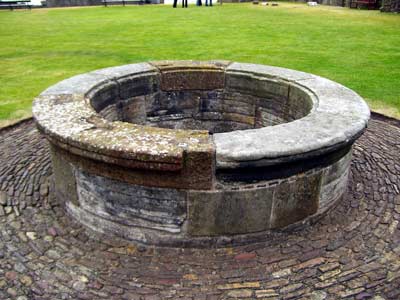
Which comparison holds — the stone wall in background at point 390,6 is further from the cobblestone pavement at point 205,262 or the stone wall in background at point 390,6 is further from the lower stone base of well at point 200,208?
the lower stone base of well at point 200,208

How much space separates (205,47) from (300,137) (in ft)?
36.7

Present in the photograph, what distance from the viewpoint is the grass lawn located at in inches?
385

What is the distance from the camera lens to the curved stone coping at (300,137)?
3.54 m

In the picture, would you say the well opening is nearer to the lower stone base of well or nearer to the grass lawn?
the lower stone base of well

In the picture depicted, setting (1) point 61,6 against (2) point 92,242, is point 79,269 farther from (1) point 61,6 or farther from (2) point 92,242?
(1) point 61,6

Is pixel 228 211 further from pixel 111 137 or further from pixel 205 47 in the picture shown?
pixel 205 47

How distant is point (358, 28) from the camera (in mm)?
19312

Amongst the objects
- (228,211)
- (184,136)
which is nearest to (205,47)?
(184,136)

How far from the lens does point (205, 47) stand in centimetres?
1439

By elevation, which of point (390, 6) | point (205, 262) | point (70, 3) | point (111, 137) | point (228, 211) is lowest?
point (205, 262)

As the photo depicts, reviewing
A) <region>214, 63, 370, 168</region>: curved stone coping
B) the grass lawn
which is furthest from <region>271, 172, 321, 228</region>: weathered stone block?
the grass lawn

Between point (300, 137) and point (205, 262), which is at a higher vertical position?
point (300, 137)

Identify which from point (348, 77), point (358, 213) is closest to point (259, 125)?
point (358, 213)

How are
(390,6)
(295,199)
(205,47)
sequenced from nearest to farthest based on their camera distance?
(295,199) → (205,47) → (390,6)
